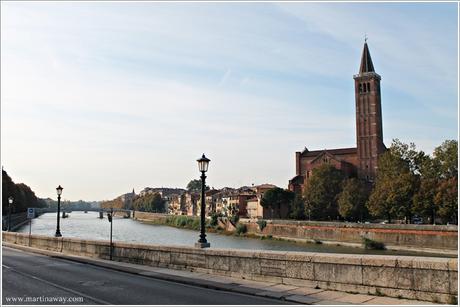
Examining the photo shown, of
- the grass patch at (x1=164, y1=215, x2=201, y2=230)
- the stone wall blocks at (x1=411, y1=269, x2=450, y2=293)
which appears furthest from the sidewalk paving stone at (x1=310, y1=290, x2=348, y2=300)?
the grass patch at (x1=164, y1=215, x2=201, y2=230)

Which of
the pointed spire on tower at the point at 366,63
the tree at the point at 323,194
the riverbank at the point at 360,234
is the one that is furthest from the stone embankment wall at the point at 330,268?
the pointed spire on tower at the point at 366,63

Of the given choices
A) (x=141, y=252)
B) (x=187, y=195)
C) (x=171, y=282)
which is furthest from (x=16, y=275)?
(x=187, y=195)

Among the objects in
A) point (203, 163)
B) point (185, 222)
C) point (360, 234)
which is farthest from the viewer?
point (185, 222)

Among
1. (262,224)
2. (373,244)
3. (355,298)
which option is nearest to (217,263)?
(355,298)

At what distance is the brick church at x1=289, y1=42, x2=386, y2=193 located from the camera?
4776 inches

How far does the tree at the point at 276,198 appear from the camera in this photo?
111 m

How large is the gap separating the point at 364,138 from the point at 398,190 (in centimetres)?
5528

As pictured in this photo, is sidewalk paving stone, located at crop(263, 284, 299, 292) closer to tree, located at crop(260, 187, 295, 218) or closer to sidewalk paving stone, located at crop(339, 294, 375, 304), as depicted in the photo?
sidewalk paving stone, located at crop(339, 294, 375, 304)

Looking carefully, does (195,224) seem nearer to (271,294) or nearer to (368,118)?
(368,118)

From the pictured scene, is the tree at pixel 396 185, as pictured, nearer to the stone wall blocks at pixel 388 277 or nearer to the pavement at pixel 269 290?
the pavement at pixel 269 290

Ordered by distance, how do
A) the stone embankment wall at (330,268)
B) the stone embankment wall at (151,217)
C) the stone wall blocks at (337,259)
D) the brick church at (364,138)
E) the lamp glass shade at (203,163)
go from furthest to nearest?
1. the stone embankment wall at (151,217)
2. the brick church at (364,138)
3. the lamp glass shade at (203,163)
4. the stone wall blocks at (337,259)
5. the stone embankment wall at (330,268)

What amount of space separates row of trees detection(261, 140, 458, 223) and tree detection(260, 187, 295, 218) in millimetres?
11560

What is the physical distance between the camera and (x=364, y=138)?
123875 mm

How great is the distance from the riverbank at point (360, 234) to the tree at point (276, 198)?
13.6m
